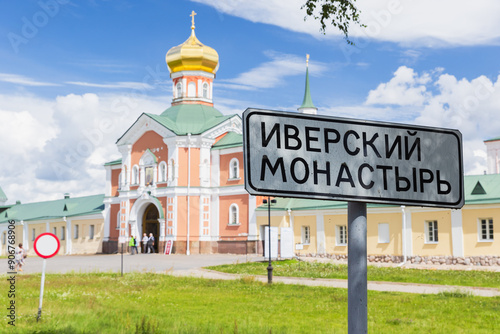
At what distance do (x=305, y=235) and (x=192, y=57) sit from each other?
15.1 metres

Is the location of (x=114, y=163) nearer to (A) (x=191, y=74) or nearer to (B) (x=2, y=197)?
(A) (x=191, y=74)

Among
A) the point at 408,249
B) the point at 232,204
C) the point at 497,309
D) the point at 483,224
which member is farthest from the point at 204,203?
the point at 497,309

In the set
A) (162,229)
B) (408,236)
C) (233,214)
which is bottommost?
(408,236)

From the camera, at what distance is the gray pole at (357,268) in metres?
2.22

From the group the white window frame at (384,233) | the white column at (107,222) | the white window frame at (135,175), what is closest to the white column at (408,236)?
the white window frame at (384,233)

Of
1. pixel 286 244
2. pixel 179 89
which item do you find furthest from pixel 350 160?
pixel 179 89

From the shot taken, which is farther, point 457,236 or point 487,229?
point 457,236

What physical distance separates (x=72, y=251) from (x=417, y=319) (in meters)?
40.1

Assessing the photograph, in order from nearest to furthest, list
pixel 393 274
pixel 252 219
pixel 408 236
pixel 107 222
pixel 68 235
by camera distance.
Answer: pixel 393 274 → pixel 408 236 → pixel 252 219 → pixel 107 222 → pixel 68 235

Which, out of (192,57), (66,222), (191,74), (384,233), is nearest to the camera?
(384,233)

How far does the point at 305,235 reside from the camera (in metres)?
34.2

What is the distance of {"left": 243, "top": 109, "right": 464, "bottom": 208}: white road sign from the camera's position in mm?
2076

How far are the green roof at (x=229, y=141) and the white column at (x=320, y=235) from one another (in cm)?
761

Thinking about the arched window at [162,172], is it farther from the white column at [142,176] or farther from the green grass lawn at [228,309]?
the green grass lawn at [228,309]
